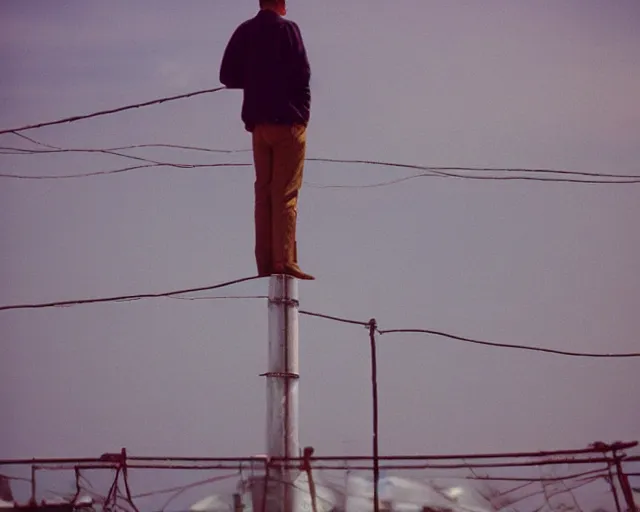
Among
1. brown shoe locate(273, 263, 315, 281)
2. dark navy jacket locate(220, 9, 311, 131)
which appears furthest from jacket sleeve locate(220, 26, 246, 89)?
brown shoe locate(273, 263, 315, 281)

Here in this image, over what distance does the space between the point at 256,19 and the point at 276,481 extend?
17.9ft

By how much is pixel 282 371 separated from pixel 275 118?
2.90 meters

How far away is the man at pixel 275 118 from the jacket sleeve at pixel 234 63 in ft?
0.05

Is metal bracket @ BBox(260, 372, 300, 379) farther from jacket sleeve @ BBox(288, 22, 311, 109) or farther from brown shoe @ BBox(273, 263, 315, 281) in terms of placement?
jacket sleeve @ BBox(288, 22, 311, 109)

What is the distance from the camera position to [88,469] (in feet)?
34.8

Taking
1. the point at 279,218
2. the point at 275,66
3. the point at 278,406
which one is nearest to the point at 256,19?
the point at 275,66

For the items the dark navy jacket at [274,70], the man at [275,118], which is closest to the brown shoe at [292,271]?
the man at [275,118]

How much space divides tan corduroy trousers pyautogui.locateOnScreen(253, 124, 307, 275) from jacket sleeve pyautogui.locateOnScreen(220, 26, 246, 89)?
68 centimetres

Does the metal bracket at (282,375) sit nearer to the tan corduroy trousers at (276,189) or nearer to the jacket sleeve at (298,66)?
the tan corduroy trousers at (276,189)

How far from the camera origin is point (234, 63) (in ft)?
43.0

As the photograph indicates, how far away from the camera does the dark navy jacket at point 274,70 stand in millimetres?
12734

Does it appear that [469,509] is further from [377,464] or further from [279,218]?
[279,218]

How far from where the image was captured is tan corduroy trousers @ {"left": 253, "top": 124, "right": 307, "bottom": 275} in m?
12.7

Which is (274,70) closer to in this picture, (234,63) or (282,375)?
(234,63)
